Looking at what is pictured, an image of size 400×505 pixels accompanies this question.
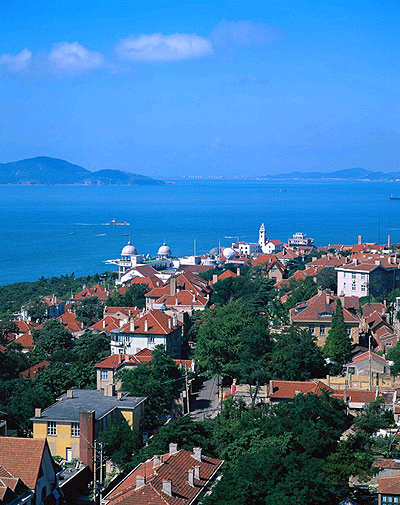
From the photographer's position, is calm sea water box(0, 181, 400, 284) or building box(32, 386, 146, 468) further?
calm sea water box(0, 181, 400, 284)

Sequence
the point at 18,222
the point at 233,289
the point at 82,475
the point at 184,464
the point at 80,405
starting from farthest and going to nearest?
the point at 18,222 < the point at 233,289 < the point at 80,405 < the point at 82,475 < the point at 184,464

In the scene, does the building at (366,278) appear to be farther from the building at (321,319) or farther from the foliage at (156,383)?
the foliage at (156,383)

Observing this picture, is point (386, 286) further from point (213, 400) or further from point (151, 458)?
point (151, 458)

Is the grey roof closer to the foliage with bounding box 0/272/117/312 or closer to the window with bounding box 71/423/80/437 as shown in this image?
the window with bounding box 71/423/80/437

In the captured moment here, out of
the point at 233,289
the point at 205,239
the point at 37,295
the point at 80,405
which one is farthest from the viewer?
the point at 205,239

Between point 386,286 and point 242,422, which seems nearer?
point 242,422

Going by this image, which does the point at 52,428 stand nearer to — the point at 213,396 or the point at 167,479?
the point at 167,479

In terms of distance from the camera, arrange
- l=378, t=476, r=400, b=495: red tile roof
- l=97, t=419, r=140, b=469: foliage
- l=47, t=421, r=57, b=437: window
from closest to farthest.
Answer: l=378, t=476, r=400, b=495: red tile roof, l=97, t=419, r=140, b=469: foliage, l=47, t=421, r=57, b=437: window

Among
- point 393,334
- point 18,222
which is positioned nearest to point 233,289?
point 393,334

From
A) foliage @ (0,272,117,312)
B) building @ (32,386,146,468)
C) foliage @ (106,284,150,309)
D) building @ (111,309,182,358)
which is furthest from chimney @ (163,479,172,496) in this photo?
foliage @ (0,272,117,312)
